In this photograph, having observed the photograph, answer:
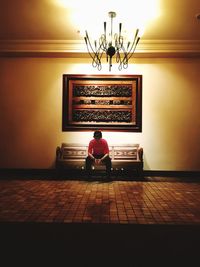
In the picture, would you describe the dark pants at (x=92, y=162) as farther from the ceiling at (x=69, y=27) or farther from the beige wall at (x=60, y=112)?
the ceiling at (x=69, y=27)

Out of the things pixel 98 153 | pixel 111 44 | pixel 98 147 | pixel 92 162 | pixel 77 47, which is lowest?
pixel 92 162

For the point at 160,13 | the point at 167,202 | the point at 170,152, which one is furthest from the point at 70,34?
the point at 167,202

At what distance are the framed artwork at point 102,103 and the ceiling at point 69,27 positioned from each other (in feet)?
2.92

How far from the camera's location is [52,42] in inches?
270

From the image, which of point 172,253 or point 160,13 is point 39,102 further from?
point 172,253

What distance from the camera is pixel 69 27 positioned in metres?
5.96

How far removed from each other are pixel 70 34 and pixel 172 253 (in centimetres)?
538

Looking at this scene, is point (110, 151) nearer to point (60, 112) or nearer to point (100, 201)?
point (60, 112)

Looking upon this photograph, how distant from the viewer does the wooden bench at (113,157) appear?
6590 millimetres

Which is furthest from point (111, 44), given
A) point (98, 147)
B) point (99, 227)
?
point (99, 227)

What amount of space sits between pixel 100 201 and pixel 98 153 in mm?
2202

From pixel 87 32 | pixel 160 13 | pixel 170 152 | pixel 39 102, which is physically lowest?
pixel 170 152

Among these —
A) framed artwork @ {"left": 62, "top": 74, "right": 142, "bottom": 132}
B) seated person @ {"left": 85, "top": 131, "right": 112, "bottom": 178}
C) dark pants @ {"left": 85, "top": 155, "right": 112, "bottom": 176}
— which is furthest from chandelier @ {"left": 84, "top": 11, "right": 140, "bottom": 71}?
dark pants @ {"left": 85, "top": 155, "right": 112, "bottom": 176}

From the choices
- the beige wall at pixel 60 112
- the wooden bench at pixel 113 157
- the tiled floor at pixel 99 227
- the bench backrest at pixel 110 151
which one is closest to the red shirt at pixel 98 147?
the wooden bench at pixel 113 157
